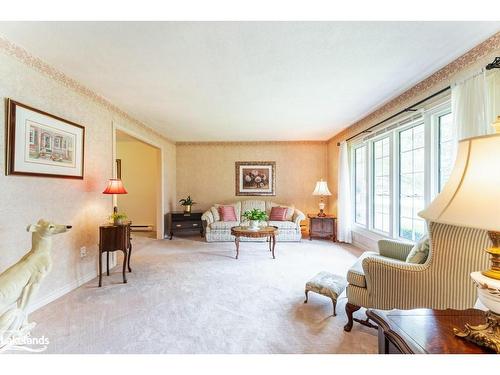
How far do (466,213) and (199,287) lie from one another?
2718mm

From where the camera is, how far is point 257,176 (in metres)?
6.21

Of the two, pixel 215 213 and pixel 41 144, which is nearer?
pixel 41 144

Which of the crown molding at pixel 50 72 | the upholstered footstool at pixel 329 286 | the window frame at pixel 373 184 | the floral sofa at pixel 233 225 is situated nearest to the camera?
the crown molding at pixel 50 72

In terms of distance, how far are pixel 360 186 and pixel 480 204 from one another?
431cm

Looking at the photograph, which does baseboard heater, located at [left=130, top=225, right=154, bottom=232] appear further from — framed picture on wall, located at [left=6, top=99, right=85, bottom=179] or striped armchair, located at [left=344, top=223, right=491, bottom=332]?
striped armchair, located at [left=344, top=223, right=491, bottom=332]

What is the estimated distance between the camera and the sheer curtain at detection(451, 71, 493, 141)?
1.86 meters

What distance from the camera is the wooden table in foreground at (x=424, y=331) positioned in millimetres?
826

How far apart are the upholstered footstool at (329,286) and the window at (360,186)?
2.45 meters

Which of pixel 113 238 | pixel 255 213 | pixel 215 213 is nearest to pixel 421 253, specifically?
pixel 255 213

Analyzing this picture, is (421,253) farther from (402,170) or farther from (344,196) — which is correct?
(344,196)

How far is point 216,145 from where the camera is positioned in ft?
20.5

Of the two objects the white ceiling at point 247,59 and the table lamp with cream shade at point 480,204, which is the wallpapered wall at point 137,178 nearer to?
the white ceiling at point 247,59

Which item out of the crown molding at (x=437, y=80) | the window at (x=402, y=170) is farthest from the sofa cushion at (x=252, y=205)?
the crown molding at (x=437, y=80)
